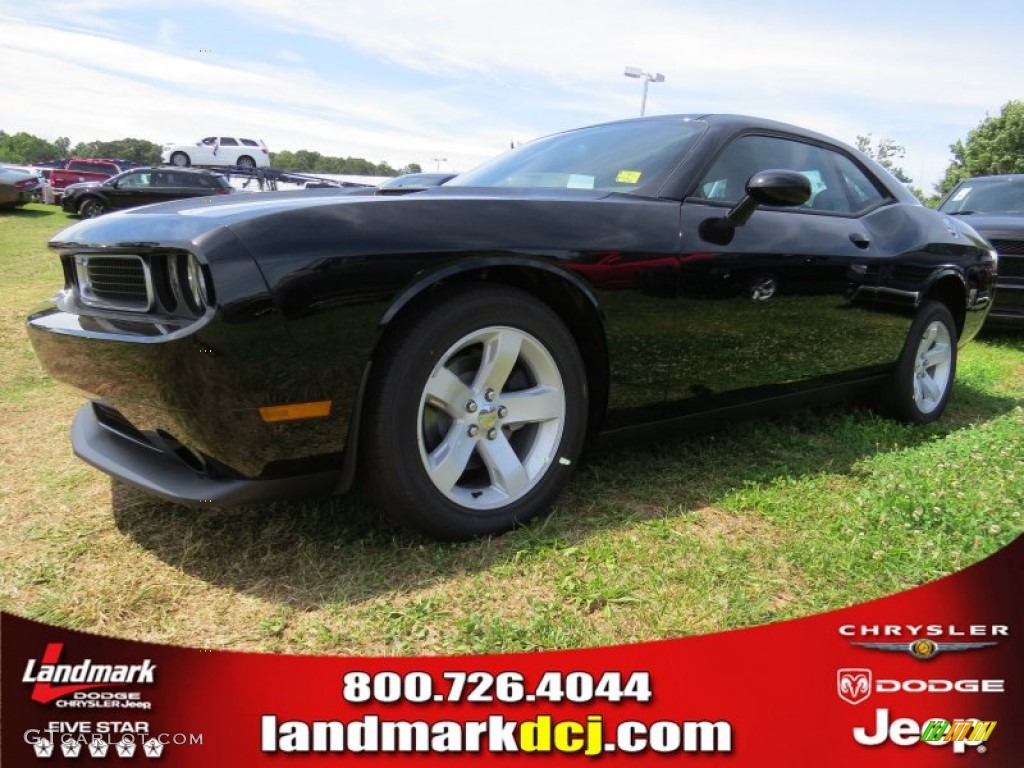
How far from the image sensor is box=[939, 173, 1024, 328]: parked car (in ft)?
20.0

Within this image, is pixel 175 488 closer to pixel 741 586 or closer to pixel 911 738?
pixel 741 586

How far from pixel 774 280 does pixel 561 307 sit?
94cm

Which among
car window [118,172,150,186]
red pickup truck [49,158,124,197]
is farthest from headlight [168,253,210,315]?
red pickup truck [49,158,124,197]

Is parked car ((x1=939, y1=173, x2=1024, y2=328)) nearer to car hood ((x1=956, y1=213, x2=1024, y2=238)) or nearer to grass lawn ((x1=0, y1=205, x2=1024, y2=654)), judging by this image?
car hood ((x1=956, y1=213, x2=1024, y2=238))

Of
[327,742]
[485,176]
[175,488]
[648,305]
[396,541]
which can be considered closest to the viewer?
[327,742]

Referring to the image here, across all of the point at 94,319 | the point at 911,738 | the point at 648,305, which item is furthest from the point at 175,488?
the point at 911,738

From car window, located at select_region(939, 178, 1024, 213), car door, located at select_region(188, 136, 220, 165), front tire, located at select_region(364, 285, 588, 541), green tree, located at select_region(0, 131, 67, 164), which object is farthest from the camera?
green tree, located at select_region(0, 131, 67, 164)

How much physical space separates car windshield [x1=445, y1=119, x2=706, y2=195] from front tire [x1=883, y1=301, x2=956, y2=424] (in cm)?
165

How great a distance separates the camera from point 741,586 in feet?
6.82

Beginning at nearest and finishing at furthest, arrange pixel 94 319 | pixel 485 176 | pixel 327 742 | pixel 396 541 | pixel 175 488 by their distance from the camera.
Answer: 1. pixel 327 742
2. pixel 175 488
3. pixel 94 319
4. pixel 396 541
5. pixel 485 176

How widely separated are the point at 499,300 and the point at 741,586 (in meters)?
1.05

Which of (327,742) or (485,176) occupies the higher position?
(485,176)

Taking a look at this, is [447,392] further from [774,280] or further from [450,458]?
[774,280]

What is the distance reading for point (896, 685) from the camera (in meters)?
1.60
